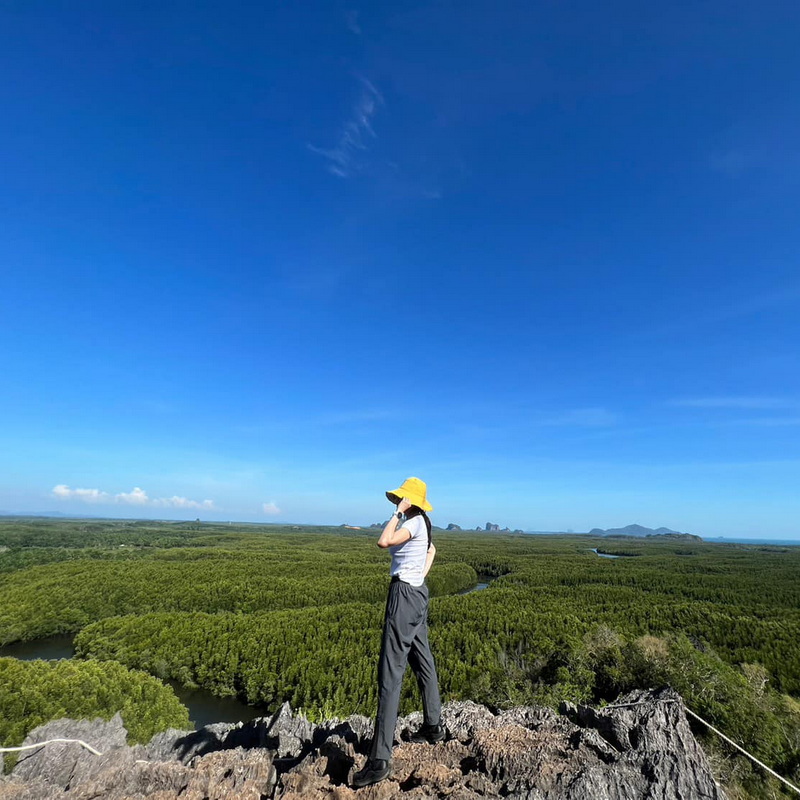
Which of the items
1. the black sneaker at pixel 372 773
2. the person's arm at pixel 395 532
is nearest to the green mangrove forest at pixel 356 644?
the black sneaker at pixel 372 773

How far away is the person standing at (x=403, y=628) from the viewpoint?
366 cm

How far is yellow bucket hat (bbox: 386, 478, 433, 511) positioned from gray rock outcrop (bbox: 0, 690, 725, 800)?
95.2 inches

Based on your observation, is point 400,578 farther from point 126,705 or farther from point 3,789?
point 126,705

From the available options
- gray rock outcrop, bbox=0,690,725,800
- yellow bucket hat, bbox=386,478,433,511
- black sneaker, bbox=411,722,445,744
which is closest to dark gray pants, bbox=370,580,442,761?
black sneaker, bbox=411,722,445,744

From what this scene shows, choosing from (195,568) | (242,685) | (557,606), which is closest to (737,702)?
(242,685)

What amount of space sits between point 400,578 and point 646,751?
116 inches

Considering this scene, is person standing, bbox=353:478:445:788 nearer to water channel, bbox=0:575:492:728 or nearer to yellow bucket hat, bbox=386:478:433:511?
yellow bucket hat, bbox=386:478:433:511

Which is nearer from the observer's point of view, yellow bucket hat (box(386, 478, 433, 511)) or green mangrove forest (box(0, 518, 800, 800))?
yellow bucket hat (box(386, 478, 433, 511))

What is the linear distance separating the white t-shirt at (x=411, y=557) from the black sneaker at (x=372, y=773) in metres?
1.50

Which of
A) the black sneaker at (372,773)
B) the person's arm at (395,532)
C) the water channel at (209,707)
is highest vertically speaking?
the person's arm at (395,532)

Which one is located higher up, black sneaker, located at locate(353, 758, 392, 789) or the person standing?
the person standing

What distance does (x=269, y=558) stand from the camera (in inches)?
2886

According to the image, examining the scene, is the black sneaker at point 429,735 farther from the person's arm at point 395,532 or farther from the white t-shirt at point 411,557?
the person's arm at point 395,532

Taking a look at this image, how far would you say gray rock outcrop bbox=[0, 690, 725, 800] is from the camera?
3500 millimetres
